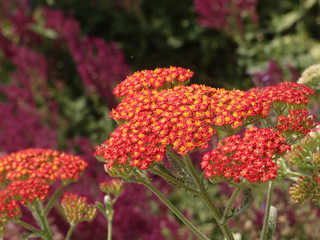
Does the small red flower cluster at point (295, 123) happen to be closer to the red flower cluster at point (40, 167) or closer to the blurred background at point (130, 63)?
the red flower cluster at point (40, 167)

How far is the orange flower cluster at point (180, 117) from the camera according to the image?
1.61 m

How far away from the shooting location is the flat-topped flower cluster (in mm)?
1538

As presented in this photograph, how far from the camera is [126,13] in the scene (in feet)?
21.6

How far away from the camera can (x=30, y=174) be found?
2.20 m

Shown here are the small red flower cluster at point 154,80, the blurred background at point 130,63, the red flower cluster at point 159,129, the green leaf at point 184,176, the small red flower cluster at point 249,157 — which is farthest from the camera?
the blurred background at point 130,63

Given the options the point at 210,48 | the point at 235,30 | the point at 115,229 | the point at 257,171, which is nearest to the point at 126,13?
the point at 210,48

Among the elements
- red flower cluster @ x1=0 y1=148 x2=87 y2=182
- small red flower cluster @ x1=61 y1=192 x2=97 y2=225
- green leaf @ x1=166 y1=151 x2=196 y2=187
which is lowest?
green leaf @ x1=166 y1=151 x2=196 y2=187

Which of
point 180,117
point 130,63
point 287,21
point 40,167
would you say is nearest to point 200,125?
point 180,117

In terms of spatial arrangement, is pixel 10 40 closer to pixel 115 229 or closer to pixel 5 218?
pixel 115 229

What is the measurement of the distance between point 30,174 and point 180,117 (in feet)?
2.88

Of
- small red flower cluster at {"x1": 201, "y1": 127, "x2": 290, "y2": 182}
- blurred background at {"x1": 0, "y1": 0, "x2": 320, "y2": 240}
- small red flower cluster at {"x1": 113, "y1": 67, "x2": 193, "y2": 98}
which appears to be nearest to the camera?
small red flower cluster at {"x1": 201, "y1": 127, "x2": 290, "y2": 182}

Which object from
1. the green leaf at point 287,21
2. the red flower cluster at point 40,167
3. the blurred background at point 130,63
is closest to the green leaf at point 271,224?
the red flower cluster at point 40,167

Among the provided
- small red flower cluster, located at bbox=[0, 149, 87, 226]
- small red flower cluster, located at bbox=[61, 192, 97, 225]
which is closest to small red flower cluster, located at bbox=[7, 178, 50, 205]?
small red flower cluster, located at bbox=[0, 149, 87, 226]

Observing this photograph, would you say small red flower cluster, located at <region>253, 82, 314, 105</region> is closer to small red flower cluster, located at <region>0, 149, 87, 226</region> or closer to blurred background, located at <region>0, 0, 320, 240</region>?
small red flower cluster, located at <region>0, 149, 87, 226</region>
